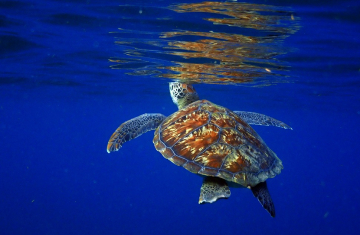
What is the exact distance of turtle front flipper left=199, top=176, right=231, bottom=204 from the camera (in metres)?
4.40

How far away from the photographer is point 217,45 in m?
Result: 9.45

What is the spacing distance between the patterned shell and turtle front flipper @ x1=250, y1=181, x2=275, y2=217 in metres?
0.20

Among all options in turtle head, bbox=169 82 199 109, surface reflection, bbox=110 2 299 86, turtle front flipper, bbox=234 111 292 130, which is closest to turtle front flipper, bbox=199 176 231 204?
turtle front flipper, bbox=234 111 292 130

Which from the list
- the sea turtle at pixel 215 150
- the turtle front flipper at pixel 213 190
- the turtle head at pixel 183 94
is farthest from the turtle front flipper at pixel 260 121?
the turtle front flipper at pixel 213 190

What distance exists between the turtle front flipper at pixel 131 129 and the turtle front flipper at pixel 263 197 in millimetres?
3156

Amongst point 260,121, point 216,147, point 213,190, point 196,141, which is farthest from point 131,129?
point 260,121

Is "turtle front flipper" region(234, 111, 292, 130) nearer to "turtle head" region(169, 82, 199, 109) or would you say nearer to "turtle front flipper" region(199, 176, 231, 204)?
"turtle head" region(169, 82, 199, 109)

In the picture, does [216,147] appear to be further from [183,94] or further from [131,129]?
[183,94]

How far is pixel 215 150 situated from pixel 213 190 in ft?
2.68

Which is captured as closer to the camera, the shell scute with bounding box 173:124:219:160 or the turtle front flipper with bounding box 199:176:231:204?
the turtle front flipper with bounding box 199:176:231:204

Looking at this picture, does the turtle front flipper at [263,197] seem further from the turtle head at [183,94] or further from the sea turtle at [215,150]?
the turtle head at [183,94]

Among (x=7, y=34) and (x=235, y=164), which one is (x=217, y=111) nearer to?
(x=235, y=164)

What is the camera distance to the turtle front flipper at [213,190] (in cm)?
440

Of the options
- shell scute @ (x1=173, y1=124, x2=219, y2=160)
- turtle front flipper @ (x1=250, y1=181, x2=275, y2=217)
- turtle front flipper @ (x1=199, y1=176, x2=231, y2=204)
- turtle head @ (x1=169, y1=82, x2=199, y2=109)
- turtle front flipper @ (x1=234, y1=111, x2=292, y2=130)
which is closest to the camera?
turtle front flipper @ (x1=199, y1=176, x2=231, y2=204)
